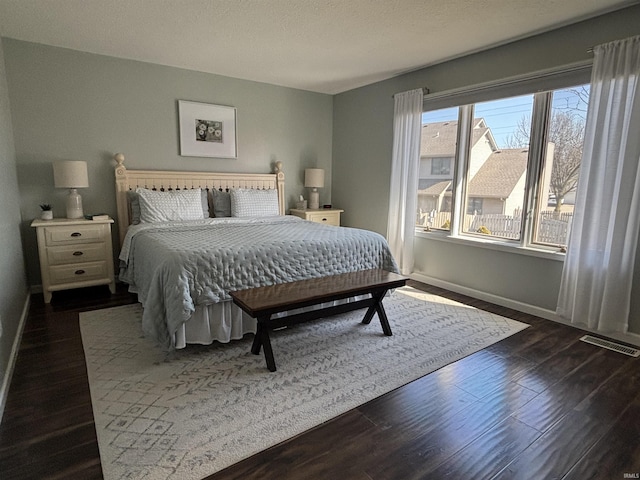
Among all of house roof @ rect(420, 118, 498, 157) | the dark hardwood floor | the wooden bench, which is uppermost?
house roof @ rect(420, 118, 498, 157)

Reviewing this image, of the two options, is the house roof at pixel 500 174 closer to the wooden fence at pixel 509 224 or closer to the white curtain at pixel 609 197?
the wooden fence at pixel 509 224

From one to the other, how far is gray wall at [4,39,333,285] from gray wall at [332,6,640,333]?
1.24 metres

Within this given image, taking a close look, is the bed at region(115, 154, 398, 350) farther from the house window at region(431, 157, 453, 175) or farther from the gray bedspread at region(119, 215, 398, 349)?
the house window at region(431, 157, 453, 175)

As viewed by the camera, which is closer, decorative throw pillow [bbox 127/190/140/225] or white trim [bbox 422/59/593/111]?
white trim [bbox 422/59/593/111]

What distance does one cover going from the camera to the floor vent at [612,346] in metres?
2.61

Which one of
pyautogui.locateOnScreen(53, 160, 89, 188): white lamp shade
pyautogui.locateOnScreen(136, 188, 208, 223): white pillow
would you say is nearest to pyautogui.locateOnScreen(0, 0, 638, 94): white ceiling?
pyautogui.locateOnScreen(53, 160, 89, 188): white lamp shade

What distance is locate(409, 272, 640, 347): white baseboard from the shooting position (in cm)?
279

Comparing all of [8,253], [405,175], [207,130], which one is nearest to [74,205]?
[8,253]

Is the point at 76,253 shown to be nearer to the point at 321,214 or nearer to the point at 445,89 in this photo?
the point at 321,214

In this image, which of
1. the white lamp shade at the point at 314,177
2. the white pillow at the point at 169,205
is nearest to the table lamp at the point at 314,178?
the white lamp shade at the point at 314,177

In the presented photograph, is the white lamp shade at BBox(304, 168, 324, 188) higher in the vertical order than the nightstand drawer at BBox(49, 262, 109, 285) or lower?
higher

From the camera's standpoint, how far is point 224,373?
2.25 meters

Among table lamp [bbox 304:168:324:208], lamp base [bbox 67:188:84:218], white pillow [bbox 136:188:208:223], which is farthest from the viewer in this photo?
table lamp [bbox 304:168:324:208]

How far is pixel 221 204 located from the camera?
14.2 feet
